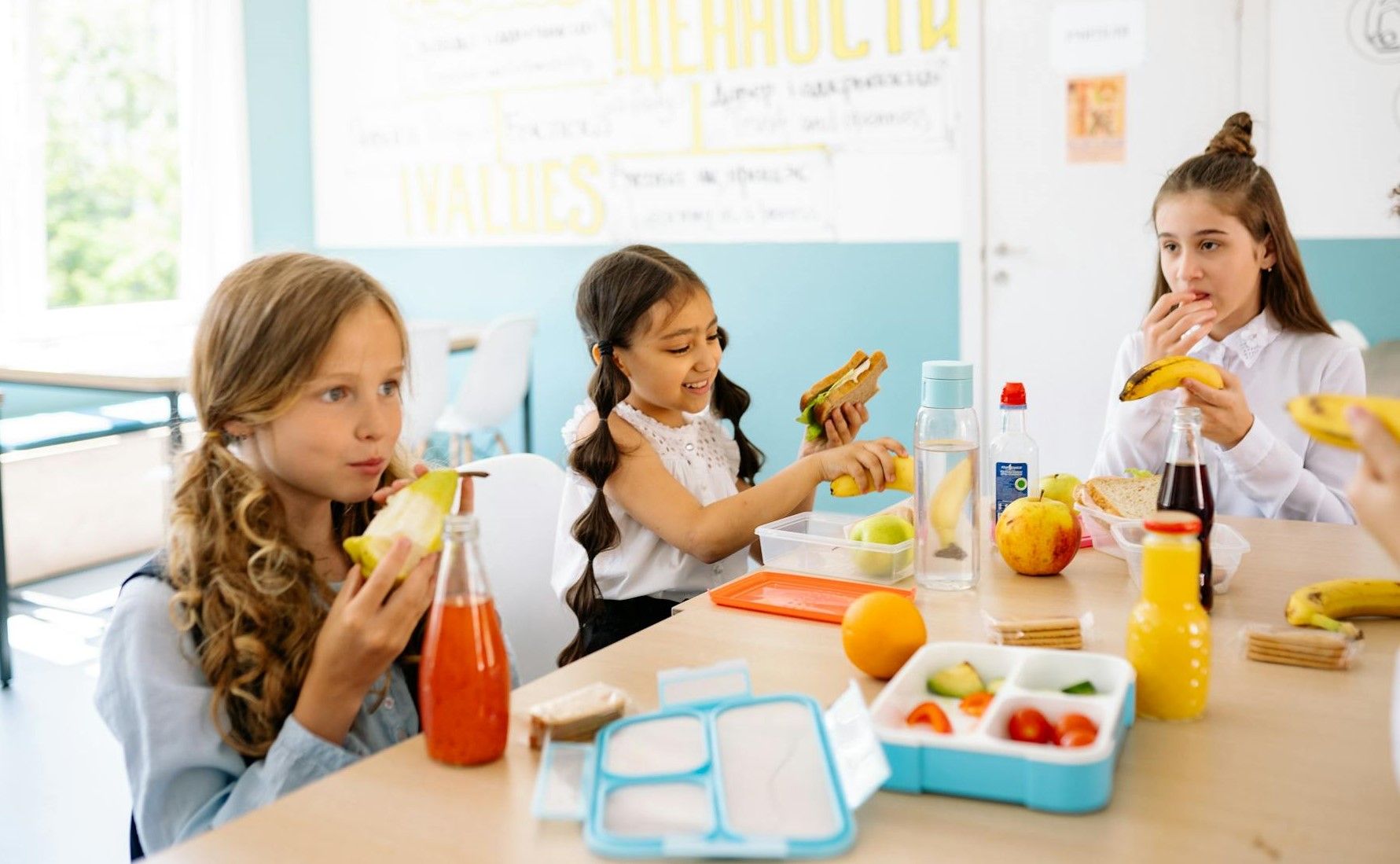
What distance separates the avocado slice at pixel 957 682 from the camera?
1.09 m

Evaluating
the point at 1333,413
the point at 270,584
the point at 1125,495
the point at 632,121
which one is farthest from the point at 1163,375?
the point at 632,121

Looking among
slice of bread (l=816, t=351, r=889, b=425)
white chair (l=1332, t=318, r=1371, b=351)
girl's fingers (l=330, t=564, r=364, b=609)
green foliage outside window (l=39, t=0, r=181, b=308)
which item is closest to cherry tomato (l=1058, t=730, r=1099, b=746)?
girl's fingers (l=330, t=564, r=364, b=609)

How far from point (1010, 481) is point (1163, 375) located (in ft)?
0.81

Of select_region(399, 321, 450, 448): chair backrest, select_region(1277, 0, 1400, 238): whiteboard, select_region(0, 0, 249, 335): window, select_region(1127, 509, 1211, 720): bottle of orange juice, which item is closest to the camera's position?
select_region(1127, 509, 1211, 720): bottle of orange juice

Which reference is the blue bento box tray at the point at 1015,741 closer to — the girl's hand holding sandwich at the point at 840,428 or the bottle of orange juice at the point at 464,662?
the bottle of orange juice at the point at 464,662

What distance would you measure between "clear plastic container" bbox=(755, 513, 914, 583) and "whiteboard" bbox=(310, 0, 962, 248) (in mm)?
2567

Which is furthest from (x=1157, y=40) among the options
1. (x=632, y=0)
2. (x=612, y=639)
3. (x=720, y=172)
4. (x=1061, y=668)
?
(x=1061, y=668)

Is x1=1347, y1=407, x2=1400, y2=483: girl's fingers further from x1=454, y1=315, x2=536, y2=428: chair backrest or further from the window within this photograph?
the window

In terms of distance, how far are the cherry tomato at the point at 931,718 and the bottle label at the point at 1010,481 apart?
0.76 m

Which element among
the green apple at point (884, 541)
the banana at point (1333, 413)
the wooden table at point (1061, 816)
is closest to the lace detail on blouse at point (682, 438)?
the green apple at point (884, 541)

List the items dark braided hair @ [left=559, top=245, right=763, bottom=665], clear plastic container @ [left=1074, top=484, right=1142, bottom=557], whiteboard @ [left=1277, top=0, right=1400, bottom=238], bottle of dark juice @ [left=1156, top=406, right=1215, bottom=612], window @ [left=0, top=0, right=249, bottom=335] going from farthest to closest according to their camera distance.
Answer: window @ [left=0, top=0, right=249, bottom=335] → whiteboard @ [left=1277, top=0, right=1400, bottom=238] → dark braided hair @ [left=559, top=245, right=763, bottom=665] → clear plastic container @ [left=1074, top=484, right=1142, bottom=557] → bottle of dark juice @ [left=1156, top=406, right=1215, bottom=612]

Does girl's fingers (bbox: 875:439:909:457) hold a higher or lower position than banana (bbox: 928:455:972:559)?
higher

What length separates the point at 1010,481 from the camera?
179cm

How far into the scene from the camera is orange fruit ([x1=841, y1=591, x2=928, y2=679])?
120 cm
